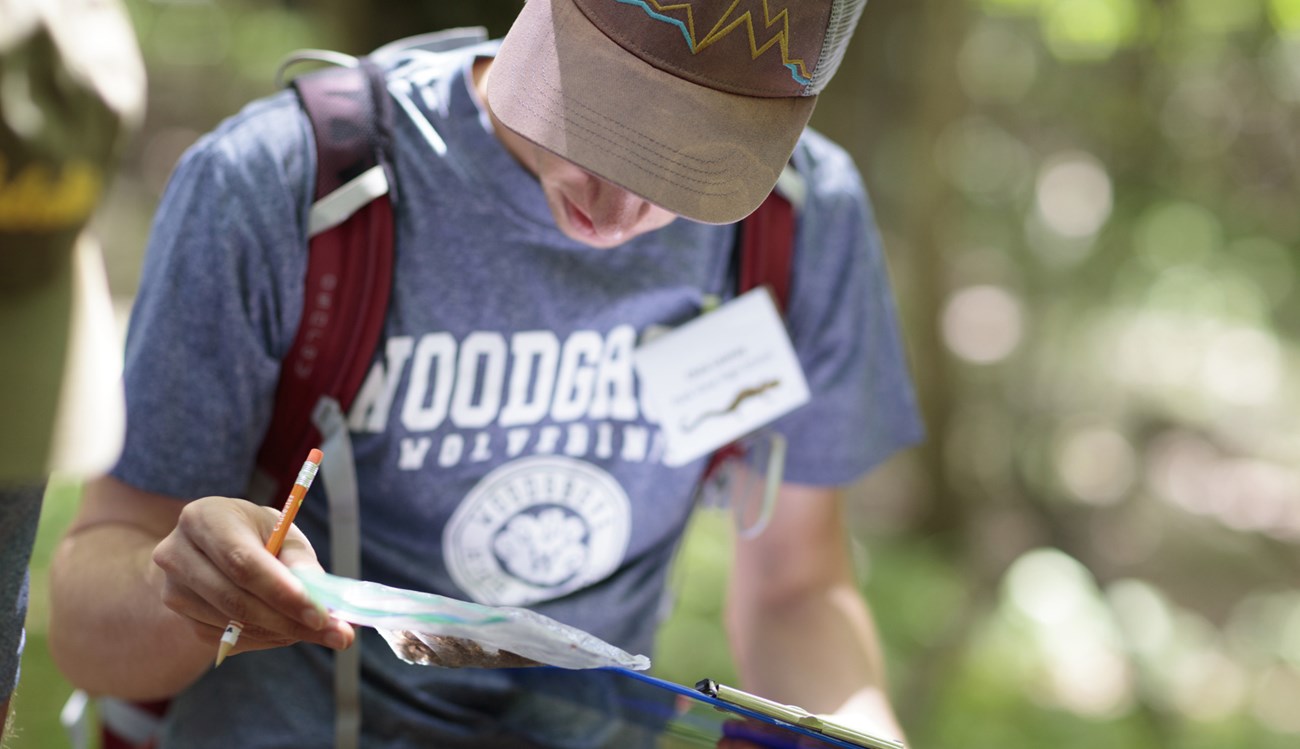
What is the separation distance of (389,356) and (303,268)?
0.13 m

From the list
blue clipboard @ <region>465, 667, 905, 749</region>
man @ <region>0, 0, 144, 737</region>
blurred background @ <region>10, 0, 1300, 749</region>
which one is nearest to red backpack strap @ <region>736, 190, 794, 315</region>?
blue clipboard @ <region>465, 667, 905, 749</region>

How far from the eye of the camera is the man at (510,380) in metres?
1.06

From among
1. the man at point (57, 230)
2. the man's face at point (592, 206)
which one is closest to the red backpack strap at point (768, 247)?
the man's face at point (592, 206)

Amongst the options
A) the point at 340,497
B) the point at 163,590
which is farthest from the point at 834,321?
the point at 163,590

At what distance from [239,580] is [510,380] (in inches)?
21.4

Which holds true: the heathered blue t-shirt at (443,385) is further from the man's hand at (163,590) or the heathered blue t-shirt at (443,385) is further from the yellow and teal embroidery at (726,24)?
the yellow and teal embroidery at (726,24)

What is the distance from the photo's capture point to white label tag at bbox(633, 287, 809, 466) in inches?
55.5

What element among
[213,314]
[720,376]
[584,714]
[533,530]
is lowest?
[584,714]

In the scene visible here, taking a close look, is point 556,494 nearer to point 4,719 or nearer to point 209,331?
point 209,331

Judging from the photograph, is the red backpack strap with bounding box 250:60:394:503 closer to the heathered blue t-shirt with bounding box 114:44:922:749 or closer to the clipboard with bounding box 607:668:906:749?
the heathered blue t-shirt with bounding box 114:44:922:749

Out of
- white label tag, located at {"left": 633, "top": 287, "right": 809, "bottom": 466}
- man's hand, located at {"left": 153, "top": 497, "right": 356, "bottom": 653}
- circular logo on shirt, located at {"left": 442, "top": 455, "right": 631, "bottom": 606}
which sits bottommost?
circular logo on shirt, located at {"left": 442, "top": 455, "right": 631, "bottom": 606}

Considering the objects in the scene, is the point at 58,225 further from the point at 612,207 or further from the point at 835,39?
the point at 835,39

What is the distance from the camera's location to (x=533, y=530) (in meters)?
1.36

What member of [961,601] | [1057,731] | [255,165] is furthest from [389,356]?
[961,601]
